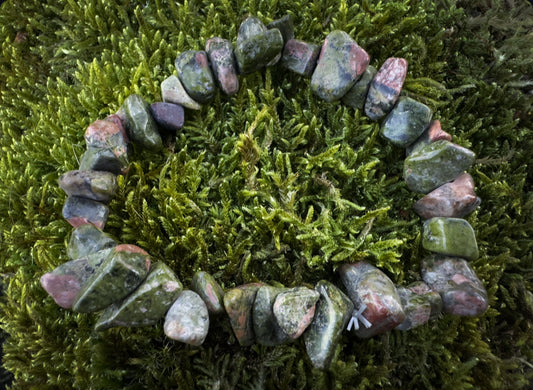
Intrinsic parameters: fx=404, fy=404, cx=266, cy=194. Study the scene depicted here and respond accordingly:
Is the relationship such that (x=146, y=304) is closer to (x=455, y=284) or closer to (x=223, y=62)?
(x=223, y=62)

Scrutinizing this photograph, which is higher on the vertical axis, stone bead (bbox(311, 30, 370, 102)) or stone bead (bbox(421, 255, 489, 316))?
stone bead (bbox(311, 30, 370, 102))

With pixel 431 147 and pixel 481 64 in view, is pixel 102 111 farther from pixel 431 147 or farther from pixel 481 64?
pixel 481 64

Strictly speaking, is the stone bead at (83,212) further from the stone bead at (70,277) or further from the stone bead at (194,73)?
the stone bead at (194,73)

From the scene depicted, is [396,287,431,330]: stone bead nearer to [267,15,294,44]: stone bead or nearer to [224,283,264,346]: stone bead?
[224,283,264,346]: stone bead

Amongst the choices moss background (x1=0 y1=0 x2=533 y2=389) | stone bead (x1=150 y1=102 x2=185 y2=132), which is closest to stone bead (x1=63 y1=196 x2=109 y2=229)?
moss background (x1=0 y1=0 x2=533 y2=389)

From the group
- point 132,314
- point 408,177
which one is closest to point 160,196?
point 132,314

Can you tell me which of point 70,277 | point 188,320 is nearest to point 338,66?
point 188,320

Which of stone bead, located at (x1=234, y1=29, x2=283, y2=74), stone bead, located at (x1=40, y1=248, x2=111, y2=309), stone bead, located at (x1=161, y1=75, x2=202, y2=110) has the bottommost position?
stone bead, located at (x1=40, y1=248, x2=111, y2=309)
